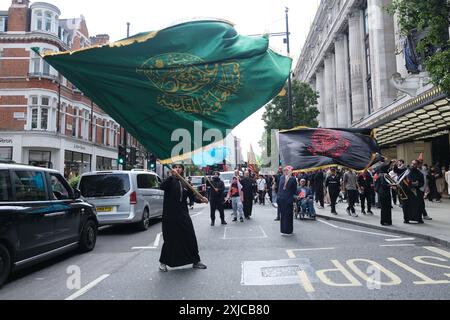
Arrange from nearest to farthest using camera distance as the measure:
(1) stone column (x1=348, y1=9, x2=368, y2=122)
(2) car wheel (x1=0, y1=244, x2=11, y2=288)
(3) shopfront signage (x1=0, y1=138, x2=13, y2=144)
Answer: (2) car wheel (x1=0, y1=244, x2=11, y2=288), (3) shopfront signage (x1=0, y1=138, x2=13, y2=144), (1) stone column (x1=348, y1=9, x2=368, y2=122)

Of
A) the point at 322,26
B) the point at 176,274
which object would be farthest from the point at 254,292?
the point at 322,26

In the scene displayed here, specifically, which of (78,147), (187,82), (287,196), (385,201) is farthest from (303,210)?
(78,147)

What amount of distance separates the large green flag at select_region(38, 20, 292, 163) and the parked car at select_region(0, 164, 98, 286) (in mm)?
2175

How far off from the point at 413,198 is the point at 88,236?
360 inches

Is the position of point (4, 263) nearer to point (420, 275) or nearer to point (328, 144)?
point (420, 275)

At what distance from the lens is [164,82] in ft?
17.3

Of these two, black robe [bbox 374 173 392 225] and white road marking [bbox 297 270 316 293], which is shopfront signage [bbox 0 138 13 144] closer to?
black robe [bbox 374 173 392 225]

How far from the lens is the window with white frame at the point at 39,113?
97.2 ft

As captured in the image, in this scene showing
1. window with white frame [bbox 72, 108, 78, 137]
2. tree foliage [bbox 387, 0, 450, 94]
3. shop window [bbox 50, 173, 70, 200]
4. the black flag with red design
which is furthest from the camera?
window with white frame [bbox 72, 108, 78, 137]

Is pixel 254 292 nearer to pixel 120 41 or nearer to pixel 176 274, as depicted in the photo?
pixel 176 274

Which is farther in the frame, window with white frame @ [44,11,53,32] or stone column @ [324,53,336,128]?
stone column @ [324,53,336,128]

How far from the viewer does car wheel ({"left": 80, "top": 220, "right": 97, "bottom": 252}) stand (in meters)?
8.24

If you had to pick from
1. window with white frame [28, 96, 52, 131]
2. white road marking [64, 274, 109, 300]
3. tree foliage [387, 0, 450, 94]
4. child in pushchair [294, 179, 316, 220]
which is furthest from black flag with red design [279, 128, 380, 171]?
window with white frame [28, 96, 52, 131]

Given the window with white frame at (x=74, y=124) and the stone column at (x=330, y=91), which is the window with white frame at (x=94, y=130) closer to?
the window with white frame at (x=74, y=124)
